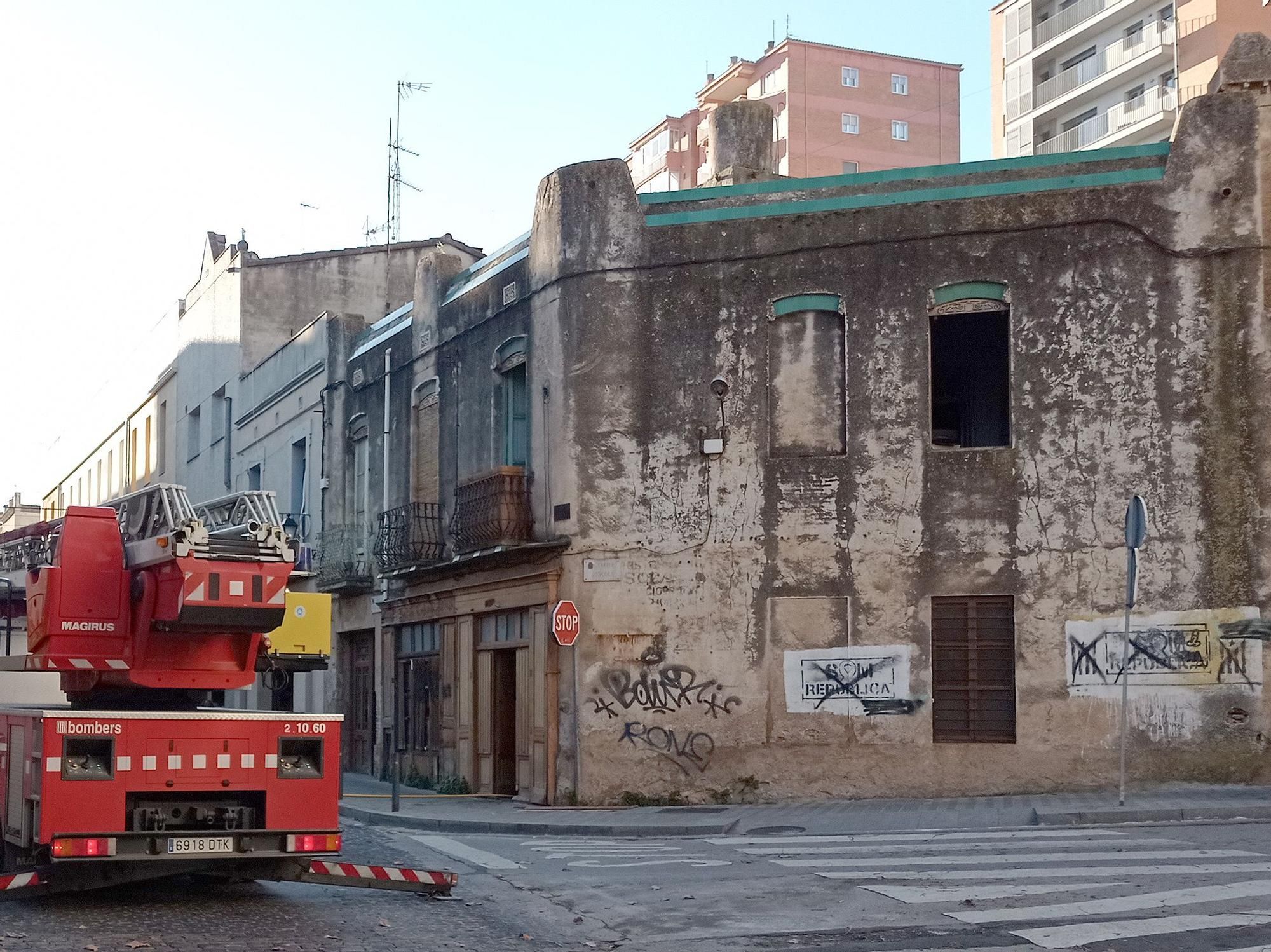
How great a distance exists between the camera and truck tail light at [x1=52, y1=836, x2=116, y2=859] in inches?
372

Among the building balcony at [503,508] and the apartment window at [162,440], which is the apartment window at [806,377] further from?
the apartment window at [162,440]

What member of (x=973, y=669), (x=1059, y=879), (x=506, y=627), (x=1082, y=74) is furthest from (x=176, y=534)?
(x=1082, y=74)

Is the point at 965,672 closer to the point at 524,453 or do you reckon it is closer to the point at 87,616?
the point at 524,453

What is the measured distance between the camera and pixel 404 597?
24.9 m

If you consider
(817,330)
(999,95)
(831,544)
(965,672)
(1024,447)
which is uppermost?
(999,95)

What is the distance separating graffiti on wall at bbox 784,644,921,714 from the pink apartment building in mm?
51804

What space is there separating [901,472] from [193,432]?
27.9 m

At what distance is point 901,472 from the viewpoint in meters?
18.2

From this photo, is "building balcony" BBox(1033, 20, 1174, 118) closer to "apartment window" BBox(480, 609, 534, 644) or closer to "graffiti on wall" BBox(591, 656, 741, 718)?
"apartment window" BBox(480, 609, 534, 644)

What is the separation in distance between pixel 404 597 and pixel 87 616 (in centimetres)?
1443

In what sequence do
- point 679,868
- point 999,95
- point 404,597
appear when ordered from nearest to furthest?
point 679,868 → point 404,597 → point 999,95

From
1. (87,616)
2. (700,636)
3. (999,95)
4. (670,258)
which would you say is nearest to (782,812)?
(700,636)

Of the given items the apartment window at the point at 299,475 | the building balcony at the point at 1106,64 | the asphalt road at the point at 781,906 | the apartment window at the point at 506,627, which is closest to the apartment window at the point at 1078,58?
the building balcony at the point at 1106,64

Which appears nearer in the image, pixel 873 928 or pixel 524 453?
pixel 873 928
